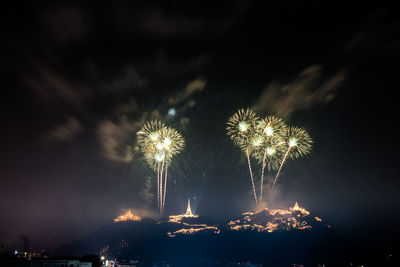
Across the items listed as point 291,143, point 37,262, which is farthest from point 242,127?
point 37,262

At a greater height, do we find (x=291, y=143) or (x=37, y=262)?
(x=291, y=143)

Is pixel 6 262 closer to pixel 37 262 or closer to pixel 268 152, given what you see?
pixel 37 262

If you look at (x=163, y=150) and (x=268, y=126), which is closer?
(x=268, y=126)

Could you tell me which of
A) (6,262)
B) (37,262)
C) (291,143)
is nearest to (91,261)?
(37,262)

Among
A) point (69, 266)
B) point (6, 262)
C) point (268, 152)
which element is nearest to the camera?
point (268, 152)

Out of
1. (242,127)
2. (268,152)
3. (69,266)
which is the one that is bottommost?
(69,266)

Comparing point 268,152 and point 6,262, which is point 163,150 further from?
point 6,262

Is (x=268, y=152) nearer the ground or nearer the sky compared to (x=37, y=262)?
nearer the sky

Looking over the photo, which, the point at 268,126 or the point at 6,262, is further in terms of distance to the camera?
the point at 6,262

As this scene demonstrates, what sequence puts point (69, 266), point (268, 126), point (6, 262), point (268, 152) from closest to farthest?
point (268, 126) → point (268, 152) → point (6, 262) → point (69, 266)
